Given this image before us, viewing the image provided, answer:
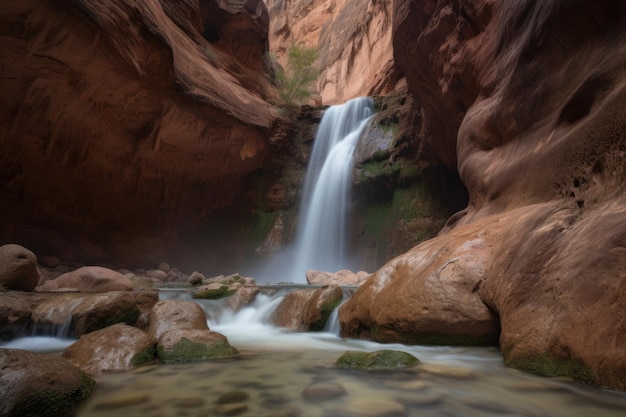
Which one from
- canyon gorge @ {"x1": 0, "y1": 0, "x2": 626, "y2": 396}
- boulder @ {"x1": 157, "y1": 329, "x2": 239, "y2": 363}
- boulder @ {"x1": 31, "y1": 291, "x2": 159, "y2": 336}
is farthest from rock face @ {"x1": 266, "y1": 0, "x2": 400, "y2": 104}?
boulder @ {"x1": 157, "y1": 329, "x2": 239, "y2": 363}

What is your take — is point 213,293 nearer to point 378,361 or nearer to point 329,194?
point 378,361

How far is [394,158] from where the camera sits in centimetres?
1375

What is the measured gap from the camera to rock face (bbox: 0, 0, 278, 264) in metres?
8.25

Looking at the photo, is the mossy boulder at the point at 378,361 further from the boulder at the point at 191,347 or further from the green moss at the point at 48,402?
the green moss at the point at 48,402

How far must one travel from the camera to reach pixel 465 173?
733 centimetres

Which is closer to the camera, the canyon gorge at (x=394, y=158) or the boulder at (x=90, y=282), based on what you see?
the canyon gorge at (x=394, y=158)

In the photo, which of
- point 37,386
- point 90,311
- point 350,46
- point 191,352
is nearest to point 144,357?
point 191,352

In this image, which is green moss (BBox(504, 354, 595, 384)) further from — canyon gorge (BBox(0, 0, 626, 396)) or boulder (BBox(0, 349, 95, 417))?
boulder (BBox(0, 349, 95, 417))

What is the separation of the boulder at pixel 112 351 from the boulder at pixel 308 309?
262cm

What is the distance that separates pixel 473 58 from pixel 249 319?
22.5 ft

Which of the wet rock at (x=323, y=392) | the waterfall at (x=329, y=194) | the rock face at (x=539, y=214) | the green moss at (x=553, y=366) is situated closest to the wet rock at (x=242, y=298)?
the rock face at (x=539, y=214)

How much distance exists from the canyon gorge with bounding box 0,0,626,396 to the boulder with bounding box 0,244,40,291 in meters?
4.62

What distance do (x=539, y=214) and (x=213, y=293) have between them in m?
6.03

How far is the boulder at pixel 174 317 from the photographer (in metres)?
4.52
